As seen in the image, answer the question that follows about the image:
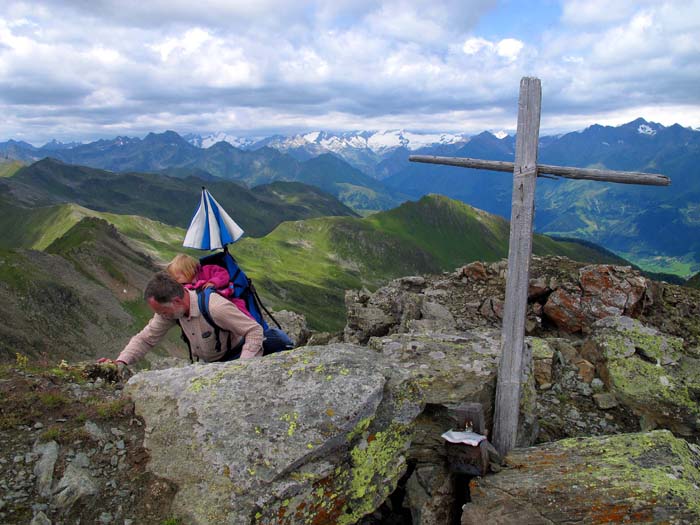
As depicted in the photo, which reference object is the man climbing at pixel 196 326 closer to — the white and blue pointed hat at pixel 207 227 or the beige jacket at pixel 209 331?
the beige jacket at pixel 209 331

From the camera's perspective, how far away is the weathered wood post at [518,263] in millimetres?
8453

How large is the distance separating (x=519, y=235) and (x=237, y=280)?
18.1 feet

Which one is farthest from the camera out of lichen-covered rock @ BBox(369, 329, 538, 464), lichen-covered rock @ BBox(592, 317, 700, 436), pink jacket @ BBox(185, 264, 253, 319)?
lichen-covered rock @ BBox(592, 317, 700, 436)

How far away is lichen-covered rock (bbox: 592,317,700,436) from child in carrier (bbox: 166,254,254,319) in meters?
10.3

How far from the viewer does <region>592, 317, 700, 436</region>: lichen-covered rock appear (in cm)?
1170

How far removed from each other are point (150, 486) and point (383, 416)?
3812 millimetres

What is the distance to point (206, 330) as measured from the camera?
28.9ft

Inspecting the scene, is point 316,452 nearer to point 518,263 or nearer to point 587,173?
point 518,263

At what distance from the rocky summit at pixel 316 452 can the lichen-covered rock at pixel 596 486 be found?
0.02 metres

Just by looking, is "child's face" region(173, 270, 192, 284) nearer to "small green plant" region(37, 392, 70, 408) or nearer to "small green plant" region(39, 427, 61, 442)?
"small green plant" region(37, 392, 70, 408)

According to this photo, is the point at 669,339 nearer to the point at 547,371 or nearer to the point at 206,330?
the point at 547,371

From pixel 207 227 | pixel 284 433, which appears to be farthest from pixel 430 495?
pixel 207 227

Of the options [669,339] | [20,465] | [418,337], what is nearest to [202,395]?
[20,465]

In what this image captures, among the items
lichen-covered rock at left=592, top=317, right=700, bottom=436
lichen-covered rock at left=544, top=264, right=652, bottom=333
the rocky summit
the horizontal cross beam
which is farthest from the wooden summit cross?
lichen-covered rock at left=544, top=264, right=652, bottom=333
